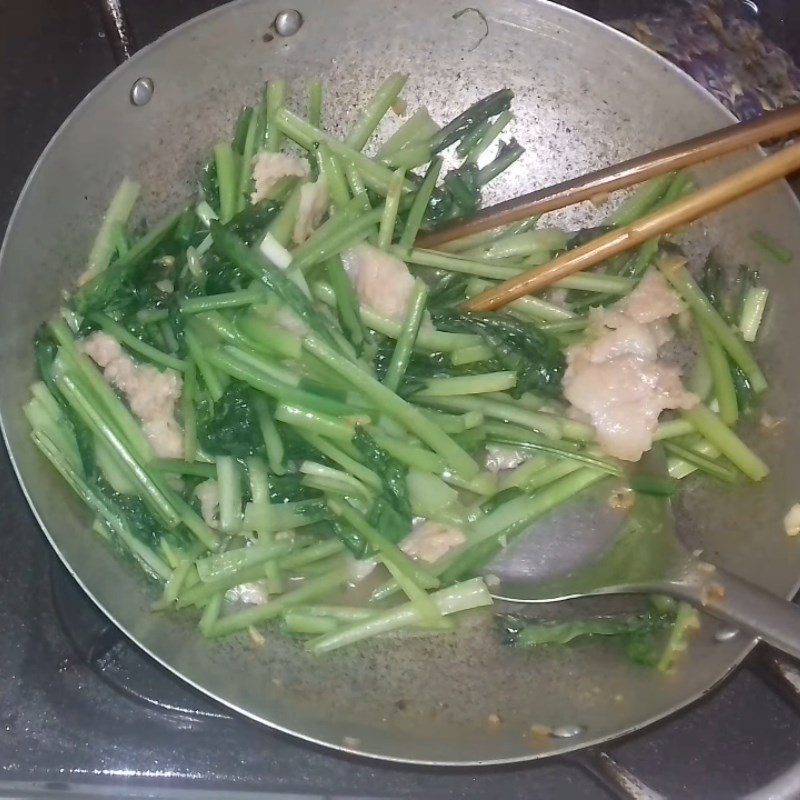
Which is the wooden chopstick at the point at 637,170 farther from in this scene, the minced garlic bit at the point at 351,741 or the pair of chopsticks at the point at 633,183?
the minced garlic bit at the point at 351,741

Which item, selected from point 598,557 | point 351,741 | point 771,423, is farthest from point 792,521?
point 351,741

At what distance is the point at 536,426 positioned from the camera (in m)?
1.21

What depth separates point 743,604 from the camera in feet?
3.43

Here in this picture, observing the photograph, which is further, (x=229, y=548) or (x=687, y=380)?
(x=687, y=380)

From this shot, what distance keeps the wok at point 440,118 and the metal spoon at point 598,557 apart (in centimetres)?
8

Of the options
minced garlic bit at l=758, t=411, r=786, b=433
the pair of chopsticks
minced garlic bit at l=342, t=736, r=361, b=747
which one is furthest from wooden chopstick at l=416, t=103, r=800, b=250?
minced garlic bit at l=342, t=736, r=361, b=747

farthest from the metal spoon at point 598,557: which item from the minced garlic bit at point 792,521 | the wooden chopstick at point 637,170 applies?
the wooden chopstick at point 637,170

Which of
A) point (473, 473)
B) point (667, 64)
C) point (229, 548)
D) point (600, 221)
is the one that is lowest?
point (229, 548)

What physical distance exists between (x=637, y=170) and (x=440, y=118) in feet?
1.36

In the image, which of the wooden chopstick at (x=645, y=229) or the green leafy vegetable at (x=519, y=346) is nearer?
Result: the wooden chopstick at (x=645, y=229)

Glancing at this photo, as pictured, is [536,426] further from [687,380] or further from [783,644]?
[783,644]

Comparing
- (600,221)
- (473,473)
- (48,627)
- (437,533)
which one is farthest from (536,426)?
(48,627)

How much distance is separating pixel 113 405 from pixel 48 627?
365 mm

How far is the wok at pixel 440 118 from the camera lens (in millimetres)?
1136
